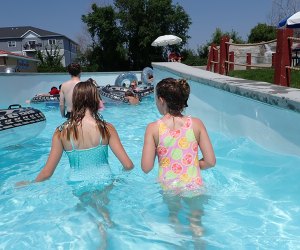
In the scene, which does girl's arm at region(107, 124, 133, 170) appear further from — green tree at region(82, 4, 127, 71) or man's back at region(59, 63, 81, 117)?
green tree at region(82, 4, 127, 71)

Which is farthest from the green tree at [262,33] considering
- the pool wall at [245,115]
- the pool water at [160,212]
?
the pool water at [160,212]

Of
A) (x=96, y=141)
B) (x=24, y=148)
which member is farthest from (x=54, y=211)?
(x=24, y=148)

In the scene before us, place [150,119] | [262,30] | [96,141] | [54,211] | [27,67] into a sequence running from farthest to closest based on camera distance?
1. [27,67]
2. [262,30]
3. [150,119]
4. [54,211]
5. [96,141]

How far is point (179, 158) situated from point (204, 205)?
0.62m

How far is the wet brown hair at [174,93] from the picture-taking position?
8.25 feet

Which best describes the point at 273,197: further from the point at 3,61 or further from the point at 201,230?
the point at 3,61

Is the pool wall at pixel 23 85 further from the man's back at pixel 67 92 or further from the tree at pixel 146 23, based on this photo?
the tree at pixel 146 23

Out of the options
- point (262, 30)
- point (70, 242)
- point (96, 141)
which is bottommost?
point (70, 242)

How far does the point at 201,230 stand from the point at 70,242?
3.50ft

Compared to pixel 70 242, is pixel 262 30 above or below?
above

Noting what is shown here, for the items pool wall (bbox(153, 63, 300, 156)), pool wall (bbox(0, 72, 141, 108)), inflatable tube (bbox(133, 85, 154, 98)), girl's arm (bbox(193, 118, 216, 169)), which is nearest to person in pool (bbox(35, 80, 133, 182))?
girl's arm (bbox(193, 118, 216, 169))

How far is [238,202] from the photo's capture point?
370 cm

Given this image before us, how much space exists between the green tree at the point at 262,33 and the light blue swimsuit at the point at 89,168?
109 ft

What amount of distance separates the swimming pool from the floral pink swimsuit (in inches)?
8.7
